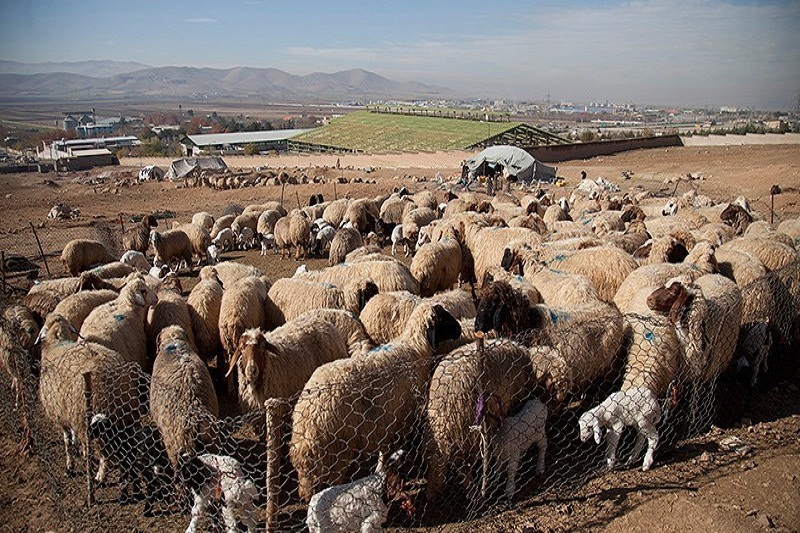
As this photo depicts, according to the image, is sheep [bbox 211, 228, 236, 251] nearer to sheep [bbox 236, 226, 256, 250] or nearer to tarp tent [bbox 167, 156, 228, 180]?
sheep [bbox 236, 226, 256, 250]

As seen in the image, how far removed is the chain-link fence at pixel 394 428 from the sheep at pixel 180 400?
2 cm

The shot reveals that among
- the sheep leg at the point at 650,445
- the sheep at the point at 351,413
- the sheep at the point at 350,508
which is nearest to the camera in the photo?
the sheep at the point at 350,508

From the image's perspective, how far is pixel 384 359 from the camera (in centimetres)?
589

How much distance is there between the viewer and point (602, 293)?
8.95m

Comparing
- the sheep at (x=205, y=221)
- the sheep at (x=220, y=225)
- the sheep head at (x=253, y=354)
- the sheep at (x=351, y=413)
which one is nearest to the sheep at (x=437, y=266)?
the sheep at (x=351, y=413)

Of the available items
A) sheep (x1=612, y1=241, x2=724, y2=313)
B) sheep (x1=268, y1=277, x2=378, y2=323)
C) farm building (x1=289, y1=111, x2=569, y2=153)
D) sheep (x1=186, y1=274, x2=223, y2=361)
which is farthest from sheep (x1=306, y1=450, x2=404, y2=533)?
farm building (x1=289, y1=111, x2=569, y2=153)

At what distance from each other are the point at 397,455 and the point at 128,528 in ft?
8.90

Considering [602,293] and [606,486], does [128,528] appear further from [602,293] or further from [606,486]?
[602,293]

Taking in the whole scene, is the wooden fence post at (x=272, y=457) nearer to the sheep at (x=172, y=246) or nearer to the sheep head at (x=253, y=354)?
the sheep head at (x=253, y=354)

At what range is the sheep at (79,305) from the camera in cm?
842

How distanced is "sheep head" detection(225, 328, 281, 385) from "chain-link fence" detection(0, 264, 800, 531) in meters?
0.48

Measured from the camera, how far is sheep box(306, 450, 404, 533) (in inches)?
178

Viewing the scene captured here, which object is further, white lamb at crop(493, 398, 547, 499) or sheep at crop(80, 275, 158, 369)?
sheep at crop(80, 275, 158, 369)

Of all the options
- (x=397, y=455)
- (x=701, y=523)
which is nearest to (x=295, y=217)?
(x=397, y=455)
